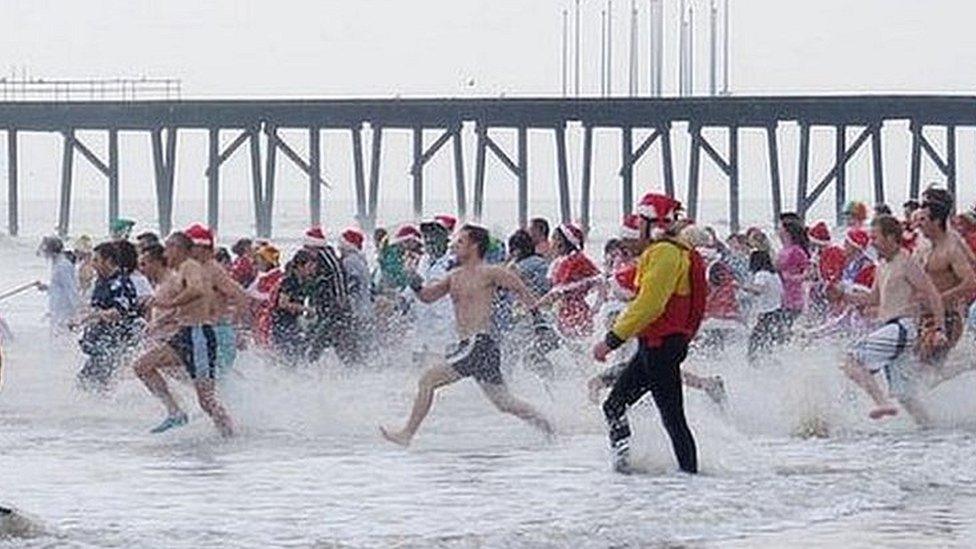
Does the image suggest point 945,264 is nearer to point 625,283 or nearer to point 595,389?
point 595,389

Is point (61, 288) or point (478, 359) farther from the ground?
point (61, 288)

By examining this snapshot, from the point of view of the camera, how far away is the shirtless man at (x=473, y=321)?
1502 cm

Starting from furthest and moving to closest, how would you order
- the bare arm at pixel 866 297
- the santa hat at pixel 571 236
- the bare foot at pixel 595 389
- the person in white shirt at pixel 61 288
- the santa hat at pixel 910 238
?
the person in white shirt at pixel 61 288 < the santa hat at pixel 571 236 < the santa hat at pixel 910 238 < the bare foot at pixel 595 389 < the bare arm at pixel 866 297

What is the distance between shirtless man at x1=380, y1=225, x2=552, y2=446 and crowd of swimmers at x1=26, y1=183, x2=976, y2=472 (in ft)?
0.03

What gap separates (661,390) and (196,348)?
3428mm

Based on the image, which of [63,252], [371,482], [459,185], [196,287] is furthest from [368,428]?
[459,185]

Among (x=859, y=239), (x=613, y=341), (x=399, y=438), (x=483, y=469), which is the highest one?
(x=859, y=239)

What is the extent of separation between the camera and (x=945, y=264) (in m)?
15.8

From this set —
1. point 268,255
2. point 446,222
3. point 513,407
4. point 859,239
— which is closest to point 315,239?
point 268,255

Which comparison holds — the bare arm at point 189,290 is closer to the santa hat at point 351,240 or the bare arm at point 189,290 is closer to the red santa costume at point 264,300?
the red santa costume at point 264,300

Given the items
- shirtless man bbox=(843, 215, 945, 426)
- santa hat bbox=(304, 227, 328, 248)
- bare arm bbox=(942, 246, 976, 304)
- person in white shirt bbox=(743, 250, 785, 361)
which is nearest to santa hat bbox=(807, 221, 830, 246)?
person in white shirt bbox=(743, 250, 785, 361)

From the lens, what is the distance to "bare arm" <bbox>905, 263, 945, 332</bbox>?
15.3 meters

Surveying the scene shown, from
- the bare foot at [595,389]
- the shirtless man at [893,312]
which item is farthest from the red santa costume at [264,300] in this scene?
the shirtless man at [893,312]

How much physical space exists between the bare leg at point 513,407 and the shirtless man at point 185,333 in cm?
165
